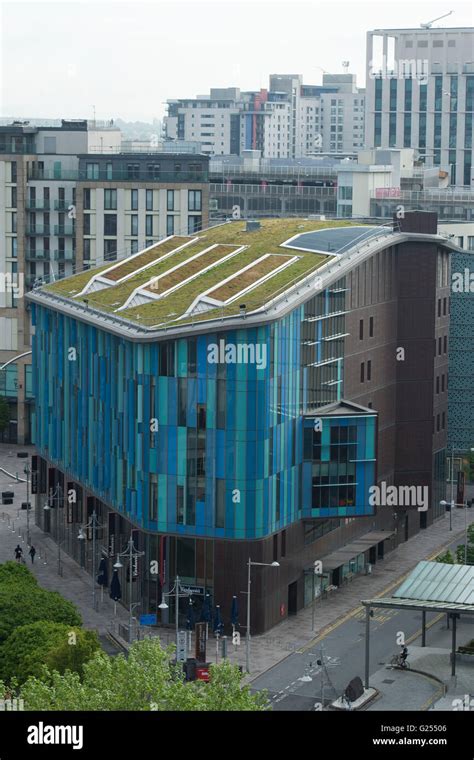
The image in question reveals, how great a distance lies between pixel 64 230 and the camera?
504ft

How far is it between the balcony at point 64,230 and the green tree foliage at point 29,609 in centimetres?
7293

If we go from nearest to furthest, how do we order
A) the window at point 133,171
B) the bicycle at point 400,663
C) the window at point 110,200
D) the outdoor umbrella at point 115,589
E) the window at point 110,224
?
1. the bicycle at point 400,663
2. the outdoor umbrella at point 115,589
3. the window at point 133,171
4. the window at point 110,200
5. the window at point 110,224

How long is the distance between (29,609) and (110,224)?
7669 centimetres

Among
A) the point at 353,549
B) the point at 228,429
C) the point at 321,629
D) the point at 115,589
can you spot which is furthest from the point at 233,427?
the point at 353,549

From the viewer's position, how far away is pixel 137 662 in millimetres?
61688

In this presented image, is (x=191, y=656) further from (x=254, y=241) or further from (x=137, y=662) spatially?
→ (x=254, y=241)

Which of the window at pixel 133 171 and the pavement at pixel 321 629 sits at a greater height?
the window at pixel 133 171

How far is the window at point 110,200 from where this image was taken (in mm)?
150750

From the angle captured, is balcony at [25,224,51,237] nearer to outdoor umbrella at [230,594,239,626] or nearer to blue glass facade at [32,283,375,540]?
blue glass facade at [32,283,375,540]

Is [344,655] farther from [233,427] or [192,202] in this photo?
[192,202]

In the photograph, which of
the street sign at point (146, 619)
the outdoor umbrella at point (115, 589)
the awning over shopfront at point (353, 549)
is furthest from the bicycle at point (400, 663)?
the outdoor umbrella at point (115, 589)

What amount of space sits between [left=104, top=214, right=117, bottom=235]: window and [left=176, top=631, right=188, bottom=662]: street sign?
73.8m

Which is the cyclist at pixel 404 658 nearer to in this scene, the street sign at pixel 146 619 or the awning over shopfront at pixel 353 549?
the street sign at pixel 146 619

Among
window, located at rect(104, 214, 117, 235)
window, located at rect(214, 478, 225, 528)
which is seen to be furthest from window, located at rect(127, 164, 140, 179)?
window, located at rect(214, 478, 225, 528)
